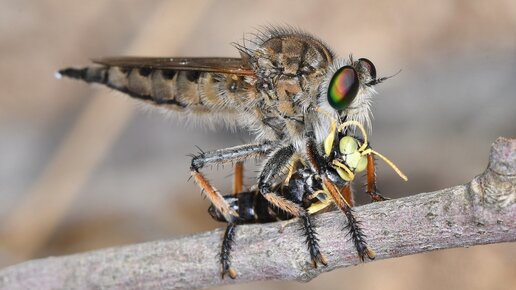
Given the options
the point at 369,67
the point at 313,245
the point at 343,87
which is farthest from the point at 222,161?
the point at 313,245

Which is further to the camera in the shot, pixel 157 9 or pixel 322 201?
pixel 157 9

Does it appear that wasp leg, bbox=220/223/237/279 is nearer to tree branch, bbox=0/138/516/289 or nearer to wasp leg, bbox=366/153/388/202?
tree branch, bbox=0/138/516/289

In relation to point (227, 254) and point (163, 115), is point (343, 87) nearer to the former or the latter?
point (227, 254)

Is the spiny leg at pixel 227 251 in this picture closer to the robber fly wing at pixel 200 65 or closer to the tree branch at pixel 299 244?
the tree branch at pixel 299 244

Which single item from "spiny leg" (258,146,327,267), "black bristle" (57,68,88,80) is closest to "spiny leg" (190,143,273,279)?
"spiny leg" (258,146,327,267)

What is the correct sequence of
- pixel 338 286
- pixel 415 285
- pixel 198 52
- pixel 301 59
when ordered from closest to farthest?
pixel 301 59 < pixel 415 285 < pixel 338 286 < pixel 198 52

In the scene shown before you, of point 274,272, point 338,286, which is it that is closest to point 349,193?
point 274,272

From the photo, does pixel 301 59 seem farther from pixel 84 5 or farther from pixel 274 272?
pixel 84 5
